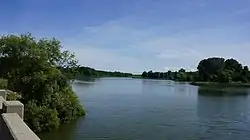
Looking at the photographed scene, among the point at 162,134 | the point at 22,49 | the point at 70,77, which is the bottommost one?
the point at 162,134

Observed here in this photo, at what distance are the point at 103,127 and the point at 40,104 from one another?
15.5 ft

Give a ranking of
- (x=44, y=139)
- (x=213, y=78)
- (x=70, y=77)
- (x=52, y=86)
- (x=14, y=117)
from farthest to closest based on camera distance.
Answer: (x=213, y=78) < (x=70, y=77) < (x=52, y=86) < (x=44, y=139) < (x=14, y=117)

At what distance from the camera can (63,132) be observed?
2248cm

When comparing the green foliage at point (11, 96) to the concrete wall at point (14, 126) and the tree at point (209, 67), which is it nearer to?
the concrete wall at point (14, 126)

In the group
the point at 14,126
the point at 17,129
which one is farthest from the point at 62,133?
the point at 17,129

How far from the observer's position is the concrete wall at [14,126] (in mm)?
3229

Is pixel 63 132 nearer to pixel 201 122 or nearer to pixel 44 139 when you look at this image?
pixel 44 139

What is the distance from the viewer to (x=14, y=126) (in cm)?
378

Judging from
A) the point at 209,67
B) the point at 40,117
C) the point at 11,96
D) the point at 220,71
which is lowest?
the point at 40,117

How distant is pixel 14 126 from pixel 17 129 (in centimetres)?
22

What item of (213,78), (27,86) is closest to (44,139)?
(27,86)

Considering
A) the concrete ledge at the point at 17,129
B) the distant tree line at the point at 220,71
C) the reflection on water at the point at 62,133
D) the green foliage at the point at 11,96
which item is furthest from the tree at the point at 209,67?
the concrete ledge at the point at 17,129

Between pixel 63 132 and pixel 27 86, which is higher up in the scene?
pixel 27 86

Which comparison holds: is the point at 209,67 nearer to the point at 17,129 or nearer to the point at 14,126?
the point at 14,126
